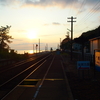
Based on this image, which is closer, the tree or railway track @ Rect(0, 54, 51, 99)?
railway track @ Rect(0, 54, 51, 99)

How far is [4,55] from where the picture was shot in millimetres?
38750

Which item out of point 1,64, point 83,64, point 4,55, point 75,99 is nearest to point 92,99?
point 75,99

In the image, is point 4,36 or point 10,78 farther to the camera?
point 4,36

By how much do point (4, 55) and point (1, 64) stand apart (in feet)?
31.2

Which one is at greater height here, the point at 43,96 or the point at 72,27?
the point at 72,27

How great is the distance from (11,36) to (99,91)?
54.8 m

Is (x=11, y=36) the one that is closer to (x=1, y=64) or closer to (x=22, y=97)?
(x=1, y=64)

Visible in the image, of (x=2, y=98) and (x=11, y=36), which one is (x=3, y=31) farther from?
(x=2, y=98)

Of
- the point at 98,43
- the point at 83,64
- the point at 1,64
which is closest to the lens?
the point at 83,64

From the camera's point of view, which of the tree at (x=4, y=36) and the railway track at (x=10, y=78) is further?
the tree at (x=4, y=36)

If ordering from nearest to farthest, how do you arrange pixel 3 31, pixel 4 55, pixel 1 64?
pixel 1 64 < pixel 4 55 < pixel 3 31

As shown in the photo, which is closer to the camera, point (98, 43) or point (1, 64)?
point (98, 43)

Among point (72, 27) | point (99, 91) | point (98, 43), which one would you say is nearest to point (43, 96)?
point (99, 91)

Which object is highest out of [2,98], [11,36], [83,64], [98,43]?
[11,36]
